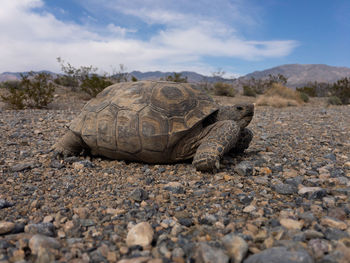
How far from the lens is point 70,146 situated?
4184 mm

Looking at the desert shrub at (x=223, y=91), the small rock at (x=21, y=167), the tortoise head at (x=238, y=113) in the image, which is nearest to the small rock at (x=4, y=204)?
the small rock at (x=21, y=167)

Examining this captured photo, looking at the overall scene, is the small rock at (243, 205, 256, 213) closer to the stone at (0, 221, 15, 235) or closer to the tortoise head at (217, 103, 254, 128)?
the tortoise head at (217, 103, 254, 128)

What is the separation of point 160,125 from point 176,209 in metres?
1.33

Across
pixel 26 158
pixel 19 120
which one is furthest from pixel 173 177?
pixel 19 120

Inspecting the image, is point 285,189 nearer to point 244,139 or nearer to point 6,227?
point 244,139

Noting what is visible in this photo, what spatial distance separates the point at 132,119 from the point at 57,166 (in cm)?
147

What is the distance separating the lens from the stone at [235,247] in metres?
1.63

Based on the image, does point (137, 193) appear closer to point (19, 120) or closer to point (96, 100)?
point (96, 100)

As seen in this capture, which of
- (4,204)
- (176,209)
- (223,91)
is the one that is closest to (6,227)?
(4,204)

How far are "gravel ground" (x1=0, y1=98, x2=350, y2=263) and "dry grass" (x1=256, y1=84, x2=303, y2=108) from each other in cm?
1022

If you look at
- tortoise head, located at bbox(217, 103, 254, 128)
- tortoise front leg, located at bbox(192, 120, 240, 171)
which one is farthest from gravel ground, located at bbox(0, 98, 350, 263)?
tortoise head, located at bbox(217, 103, 254, 128)

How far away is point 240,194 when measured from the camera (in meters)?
2.64

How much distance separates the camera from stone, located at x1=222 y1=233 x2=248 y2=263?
163cm

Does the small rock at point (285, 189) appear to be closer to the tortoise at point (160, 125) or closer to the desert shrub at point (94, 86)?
the tortoise at point (160, 125)
